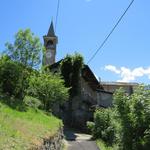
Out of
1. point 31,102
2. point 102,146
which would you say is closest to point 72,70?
point 31,102

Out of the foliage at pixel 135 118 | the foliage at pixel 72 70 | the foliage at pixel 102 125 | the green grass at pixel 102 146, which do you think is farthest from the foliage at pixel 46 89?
the foliage at pixel 135 118

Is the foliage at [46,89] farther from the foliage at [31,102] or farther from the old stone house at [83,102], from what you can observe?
the old stone house at [83,102]

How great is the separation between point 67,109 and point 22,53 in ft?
59.0

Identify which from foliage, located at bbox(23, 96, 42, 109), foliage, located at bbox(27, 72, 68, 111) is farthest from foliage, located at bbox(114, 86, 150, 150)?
foliage, located at bbox(27, 72, 68, 111)

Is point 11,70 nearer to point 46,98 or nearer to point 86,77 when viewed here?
point 46,98

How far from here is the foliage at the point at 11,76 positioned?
24812mm

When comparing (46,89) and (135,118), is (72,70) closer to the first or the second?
(46,89)

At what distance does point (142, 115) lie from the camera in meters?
17.2

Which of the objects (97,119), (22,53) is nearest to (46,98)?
(97,119)

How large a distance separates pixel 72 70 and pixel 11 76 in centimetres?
1684

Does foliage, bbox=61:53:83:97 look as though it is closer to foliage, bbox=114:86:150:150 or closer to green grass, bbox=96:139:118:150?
green grass, bbox=96:139:118:150

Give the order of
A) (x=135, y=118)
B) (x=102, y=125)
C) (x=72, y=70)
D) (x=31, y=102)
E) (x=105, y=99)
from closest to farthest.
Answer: (x=135, y=118), (x=31, y=102), (x=102, y=125), (x=72, y=70), (x=105, y=99)

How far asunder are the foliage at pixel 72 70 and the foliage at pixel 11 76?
51.8ft

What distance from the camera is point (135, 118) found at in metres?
17.5
